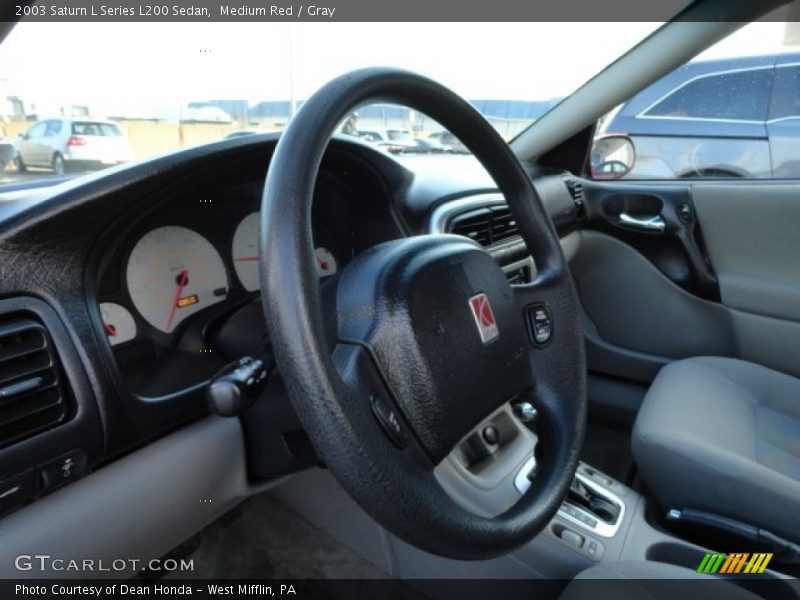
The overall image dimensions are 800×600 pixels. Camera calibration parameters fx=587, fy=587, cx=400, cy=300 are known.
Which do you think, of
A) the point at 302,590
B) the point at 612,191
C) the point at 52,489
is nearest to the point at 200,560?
the point at 302,590

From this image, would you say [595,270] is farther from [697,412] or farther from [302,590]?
[302,590]

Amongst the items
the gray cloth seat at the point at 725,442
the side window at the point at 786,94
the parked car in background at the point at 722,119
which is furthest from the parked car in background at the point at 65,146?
the side window at the point at 786,94

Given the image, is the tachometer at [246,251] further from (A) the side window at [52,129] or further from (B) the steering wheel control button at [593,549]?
(B) the steering wheel control button at [593,549]

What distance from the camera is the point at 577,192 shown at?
231cm

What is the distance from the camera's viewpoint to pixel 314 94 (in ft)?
2.27

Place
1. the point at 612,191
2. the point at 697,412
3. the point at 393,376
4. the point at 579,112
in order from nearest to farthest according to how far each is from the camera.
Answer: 1. the point at 393,376
2. the point at 697,412
3. the point at 579,112
4. the point at 612,191

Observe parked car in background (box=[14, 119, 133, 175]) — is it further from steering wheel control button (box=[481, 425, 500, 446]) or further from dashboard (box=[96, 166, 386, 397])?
steering wheel control button (box=[481, 425, 500, 446])

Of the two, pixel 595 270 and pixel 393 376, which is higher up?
pixel 393 376

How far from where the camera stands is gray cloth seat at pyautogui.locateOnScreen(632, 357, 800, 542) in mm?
1235

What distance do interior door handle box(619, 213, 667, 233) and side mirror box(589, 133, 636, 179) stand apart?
22 cm

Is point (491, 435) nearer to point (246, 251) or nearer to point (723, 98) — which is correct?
point (246, 251)

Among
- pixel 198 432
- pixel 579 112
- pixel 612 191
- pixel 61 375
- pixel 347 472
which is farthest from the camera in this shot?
pixel 612 191

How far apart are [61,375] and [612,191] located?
208 centimetres

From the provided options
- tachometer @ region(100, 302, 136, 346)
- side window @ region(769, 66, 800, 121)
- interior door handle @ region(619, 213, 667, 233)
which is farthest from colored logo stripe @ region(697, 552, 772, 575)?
side window @ region(769, 66, 800, 121)
